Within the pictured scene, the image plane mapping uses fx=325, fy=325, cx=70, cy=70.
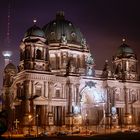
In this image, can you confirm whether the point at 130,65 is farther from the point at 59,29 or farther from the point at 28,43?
the point at 28,43

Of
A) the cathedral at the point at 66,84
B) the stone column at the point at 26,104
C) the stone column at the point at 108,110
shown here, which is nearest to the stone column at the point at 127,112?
the cathedral at the point at 66,84

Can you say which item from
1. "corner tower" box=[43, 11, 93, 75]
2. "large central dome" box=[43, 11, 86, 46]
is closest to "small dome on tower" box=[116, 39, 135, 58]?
"corner tower" box=[43, 11, 93, 75]

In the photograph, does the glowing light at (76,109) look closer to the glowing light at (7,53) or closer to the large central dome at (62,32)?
the large central dome at (62,32)

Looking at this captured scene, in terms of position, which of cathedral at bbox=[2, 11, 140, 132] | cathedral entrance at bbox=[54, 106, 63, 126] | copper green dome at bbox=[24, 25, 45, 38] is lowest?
cathedral entrance at bbox=[54, 106, 63, 126]

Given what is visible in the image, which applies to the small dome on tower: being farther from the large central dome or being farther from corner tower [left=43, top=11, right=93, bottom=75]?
the large central dome

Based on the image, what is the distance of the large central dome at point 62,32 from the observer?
9331 cm

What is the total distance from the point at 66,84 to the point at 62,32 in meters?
20.0

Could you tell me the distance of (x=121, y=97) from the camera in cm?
8894

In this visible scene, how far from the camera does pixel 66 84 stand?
79938 mm

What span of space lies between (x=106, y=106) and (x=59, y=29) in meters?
26.5

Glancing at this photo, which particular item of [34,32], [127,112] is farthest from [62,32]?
[127,112]

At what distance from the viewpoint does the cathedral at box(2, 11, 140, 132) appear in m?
74.4

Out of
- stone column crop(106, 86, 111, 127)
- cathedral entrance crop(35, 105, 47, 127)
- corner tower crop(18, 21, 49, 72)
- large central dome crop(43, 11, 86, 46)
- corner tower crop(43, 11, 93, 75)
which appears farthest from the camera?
large central dome crop(43, 11, 86, 46)

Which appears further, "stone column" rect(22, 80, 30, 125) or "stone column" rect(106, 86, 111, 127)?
"stone column" rect(106, 86, 111, 127)
